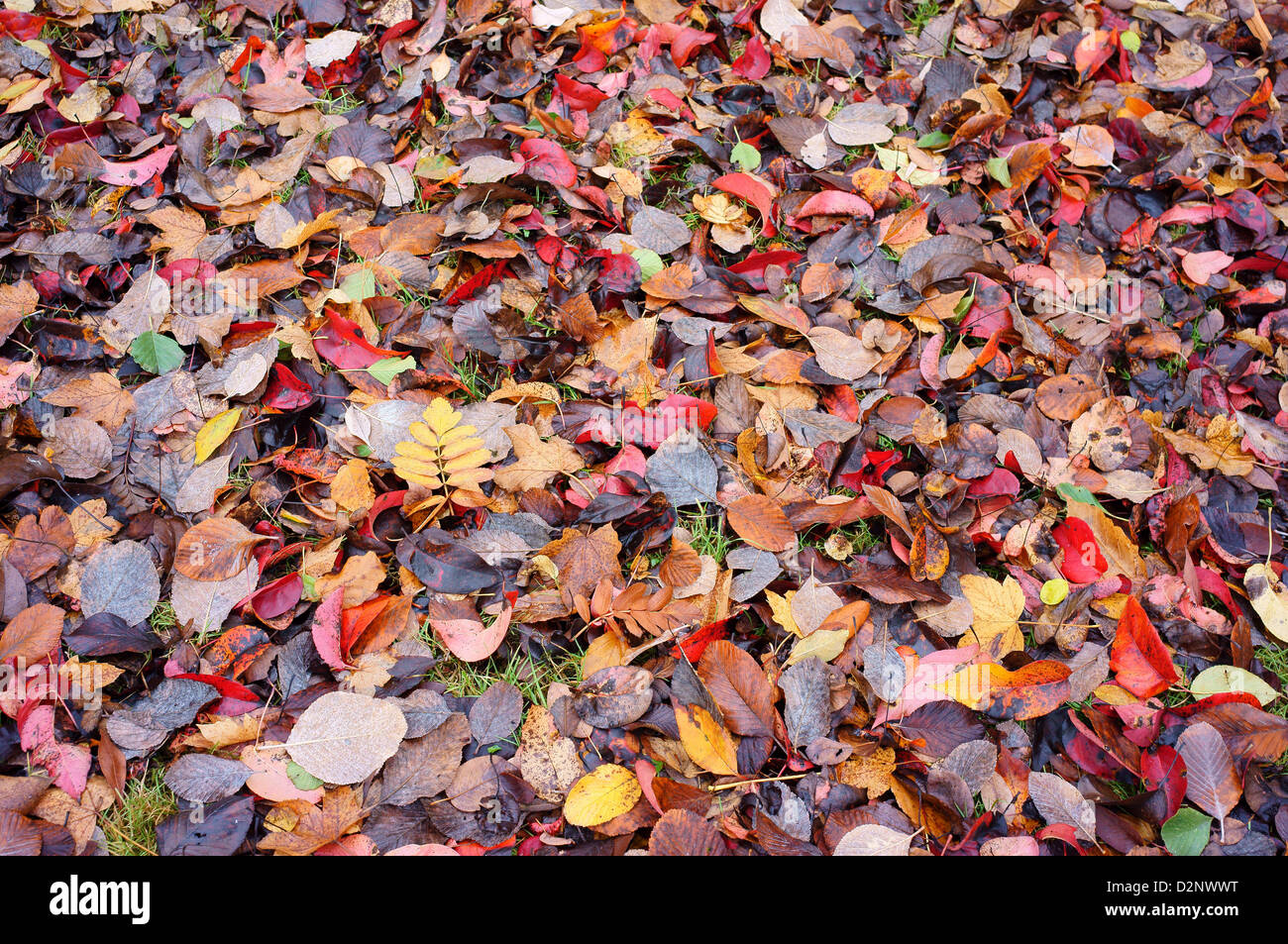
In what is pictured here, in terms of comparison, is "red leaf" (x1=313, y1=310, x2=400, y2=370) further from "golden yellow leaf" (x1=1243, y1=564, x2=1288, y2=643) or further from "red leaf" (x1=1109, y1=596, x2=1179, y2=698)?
"golden yellow leaf" (x1=1243, y1=564, x2=1288, y2=643)

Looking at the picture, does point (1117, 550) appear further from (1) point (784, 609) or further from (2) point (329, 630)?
(2) point (329, 630)

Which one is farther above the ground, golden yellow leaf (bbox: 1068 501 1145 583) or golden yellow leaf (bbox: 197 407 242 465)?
golden yellow leaf (bbox: 1068 501 1145 583)

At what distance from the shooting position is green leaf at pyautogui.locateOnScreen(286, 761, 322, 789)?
5.45 ft

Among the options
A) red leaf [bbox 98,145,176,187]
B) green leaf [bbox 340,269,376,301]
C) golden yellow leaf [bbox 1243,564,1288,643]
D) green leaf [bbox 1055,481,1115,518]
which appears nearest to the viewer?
golden yellow leaf [bbox 1243,564,1288,643]

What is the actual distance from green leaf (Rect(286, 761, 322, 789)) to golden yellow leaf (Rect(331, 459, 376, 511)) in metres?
0.58

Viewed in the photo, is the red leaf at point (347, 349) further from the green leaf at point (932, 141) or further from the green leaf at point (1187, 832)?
the green leaf at point (1187, 832)

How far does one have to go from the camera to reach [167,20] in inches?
111

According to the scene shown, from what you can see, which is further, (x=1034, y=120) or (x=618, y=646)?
(x=1034, y=120)

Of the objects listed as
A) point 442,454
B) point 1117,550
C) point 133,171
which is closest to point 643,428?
point 442,454

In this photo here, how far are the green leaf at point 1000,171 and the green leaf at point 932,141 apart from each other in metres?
0.17

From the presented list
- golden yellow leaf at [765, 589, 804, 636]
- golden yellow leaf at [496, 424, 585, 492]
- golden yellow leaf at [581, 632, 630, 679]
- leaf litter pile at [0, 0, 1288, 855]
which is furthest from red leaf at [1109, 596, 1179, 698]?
golden yellow leaf at [496, 424, 585, 492]

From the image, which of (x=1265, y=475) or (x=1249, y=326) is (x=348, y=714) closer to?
(x=1265, y=475)
